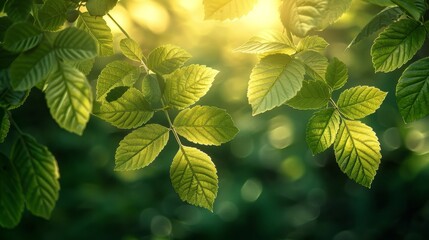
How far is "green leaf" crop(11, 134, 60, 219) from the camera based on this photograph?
0.87 meters

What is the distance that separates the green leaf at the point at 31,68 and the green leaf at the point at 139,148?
0.68 feet

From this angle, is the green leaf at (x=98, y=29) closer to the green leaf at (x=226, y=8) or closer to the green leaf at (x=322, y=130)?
the green leaf at (x=226, y=8)

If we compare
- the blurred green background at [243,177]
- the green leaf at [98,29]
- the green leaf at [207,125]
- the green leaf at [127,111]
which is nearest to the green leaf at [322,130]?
the green leaf at [207,125]

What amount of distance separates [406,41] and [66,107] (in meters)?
0.49

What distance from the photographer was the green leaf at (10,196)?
88 cm

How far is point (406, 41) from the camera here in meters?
0.99

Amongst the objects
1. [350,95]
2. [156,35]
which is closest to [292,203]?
[156,35]

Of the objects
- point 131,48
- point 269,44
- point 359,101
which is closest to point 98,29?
point 131,48

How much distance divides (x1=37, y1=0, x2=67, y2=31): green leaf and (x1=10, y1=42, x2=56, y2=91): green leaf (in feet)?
0.49

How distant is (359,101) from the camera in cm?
104

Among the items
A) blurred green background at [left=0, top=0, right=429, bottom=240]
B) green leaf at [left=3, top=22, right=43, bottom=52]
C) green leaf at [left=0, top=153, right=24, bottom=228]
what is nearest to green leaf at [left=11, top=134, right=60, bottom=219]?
green leaf at [left=0, top=153, right=24, bottom=228]

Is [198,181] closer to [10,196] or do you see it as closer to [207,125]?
[207,125]

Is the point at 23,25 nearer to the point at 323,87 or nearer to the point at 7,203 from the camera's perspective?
the point at 7,203

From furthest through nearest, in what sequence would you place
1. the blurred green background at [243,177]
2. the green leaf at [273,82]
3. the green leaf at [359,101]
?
the blurred green background at [243,177] < the green leaf at [359,101] < the green leaf at [273,82]
